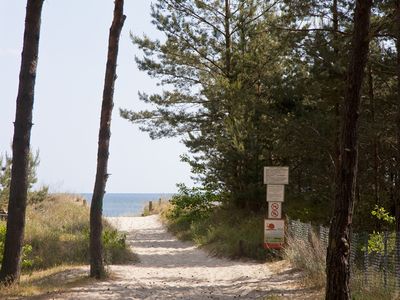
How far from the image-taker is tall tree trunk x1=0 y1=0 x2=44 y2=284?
11.0 metres

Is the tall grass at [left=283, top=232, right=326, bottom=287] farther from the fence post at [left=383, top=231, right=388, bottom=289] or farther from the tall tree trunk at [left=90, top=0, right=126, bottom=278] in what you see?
the tall tree trunk at [left=90, top=0, right=126, bottom=278]

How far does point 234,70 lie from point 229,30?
2472mm

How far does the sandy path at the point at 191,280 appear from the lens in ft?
35.9

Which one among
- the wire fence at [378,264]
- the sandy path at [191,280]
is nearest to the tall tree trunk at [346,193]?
the wire fence at [378,264]

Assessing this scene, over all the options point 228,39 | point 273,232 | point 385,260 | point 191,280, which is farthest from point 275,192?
point 228,39

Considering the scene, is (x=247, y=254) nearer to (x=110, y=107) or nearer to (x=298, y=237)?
(x=298, y=237)

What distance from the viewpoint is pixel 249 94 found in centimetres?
2075

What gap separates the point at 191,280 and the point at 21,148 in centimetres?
492

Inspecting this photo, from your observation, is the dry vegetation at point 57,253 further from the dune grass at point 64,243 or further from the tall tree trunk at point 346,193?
the tall tree trunk at point 346,193

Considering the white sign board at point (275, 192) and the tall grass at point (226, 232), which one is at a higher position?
the white sign board at point (275, 192)

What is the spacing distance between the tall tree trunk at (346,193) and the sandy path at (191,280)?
2.75 metres

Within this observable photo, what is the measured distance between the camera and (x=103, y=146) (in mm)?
12461

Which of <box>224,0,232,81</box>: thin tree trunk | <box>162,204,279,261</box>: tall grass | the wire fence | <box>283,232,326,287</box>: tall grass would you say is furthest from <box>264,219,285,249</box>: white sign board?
<box>224,0,232,81</box>: thin tree trunk

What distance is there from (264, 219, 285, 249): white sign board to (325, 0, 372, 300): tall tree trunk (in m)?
8.24
